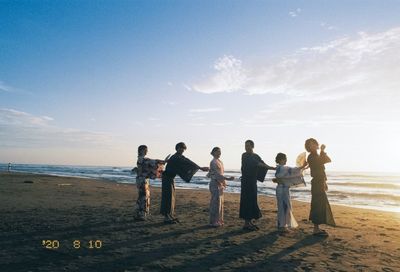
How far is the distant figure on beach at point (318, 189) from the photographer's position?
8.52 meters


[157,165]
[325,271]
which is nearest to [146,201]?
[157,165]

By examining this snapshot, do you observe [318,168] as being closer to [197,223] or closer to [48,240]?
[197,223]

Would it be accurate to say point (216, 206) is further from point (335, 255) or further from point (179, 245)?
point (335, 255)

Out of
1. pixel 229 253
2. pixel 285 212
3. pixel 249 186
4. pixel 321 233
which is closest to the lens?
pixel 229 253

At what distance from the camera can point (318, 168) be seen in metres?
8.82

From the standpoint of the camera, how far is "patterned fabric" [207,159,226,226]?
9.55 metres

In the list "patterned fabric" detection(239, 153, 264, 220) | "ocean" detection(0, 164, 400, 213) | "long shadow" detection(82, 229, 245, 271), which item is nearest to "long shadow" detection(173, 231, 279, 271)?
"long shadow" detection(82, 229, 245, 271)

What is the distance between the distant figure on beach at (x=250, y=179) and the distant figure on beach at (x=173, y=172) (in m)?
1.23

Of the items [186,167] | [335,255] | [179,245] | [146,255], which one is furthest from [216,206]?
[335,255]

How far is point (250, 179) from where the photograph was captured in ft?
30.9

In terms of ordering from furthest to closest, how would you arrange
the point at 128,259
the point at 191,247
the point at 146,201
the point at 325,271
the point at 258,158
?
the point at 146,201
the point at 258,158
the point at 191,247
the point at 128,259
the point at 325,271

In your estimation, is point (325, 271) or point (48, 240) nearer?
point (325, 271)

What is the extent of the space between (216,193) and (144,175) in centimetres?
226

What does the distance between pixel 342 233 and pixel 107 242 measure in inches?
238
